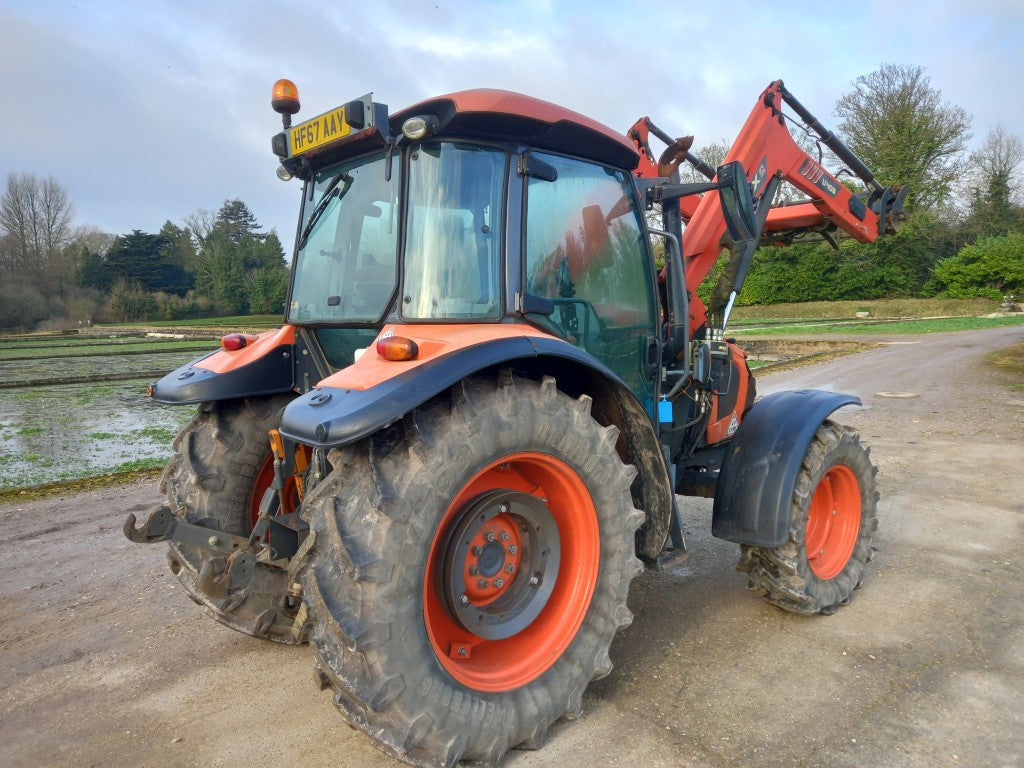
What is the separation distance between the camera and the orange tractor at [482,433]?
7.43 feet

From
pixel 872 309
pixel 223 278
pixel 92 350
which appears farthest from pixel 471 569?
pixel 223 278

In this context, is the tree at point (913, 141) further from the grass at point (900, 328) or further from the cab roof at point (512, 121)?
the cab roof at point (512, 121)

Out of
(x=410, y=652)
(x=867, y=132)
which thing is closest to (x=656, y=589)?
(x=410, y=652)

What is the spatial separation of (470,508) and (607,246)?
143cm

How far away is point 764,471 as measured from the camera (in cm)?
353

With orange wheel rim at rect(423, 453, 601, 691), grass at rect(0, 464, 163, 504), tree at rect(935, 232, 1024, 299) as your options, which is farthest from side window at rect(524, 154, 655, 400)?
tree at rect(935, 232, 1024, 299)

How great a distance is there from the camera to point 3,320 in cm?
3978

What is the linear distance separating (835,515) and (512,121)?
2903 mm

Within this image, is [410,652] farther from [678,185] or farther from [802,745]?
[678,185]

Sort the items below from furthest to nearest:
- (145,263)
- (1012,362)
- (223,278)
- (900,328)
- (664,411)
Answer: (145,263)
(223,278)
(900,328)
(1012,362)
(664,411)

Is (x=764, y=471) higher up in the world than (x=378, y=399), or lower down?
lower down

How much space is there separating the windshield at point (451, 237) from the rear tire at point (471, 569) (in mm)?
414

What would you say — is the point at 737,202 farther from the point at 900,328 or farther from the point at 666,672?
the point at 900,328

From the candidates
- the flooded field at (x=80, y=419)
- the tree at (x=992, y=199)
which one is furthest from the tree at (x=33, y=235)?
the tree at (x=992, y=199)
